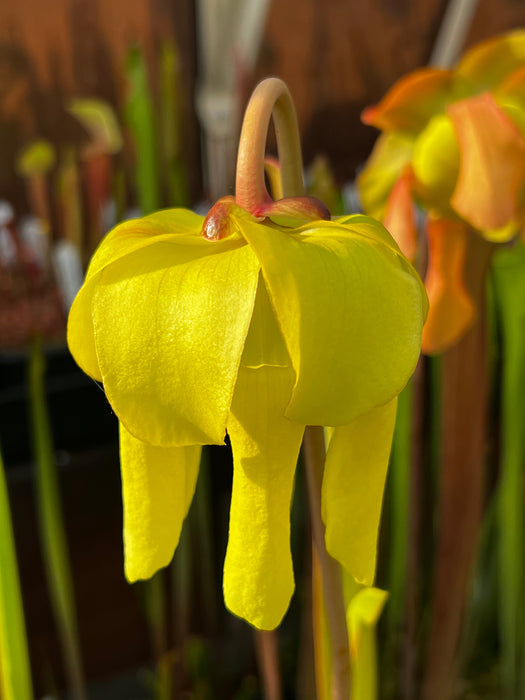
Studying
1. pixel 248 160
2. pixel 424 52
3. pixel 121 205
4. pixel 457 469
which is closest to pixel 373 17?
pixel 424 52

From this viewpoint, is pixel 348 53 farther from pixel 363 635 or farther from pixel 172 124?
pixel 363 635

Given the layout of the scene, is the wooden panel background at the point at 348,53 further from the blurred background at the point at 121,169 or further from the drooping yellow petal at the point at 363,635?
the drooping yellow petal at the point at 363,635

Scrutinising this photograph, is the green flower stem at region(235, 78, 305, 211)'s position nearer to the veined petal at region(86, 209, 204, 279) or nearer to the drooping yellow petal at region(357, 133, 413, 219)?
the veined petal at region(86, 209, 204, 279)

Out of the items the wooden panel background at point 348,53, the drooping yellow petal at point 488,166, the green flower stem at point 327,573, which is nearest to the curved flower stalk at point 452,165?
the drooping yellow petal at point 488,166

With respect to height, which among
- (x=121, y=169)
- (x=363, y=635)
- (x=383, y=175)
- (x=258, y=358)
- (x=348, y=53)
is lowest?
(x=363, y=635)

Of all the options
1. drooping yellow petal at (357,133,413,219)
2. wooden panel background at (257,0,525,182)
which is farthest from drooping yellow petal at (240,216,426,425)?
wooden panel background at (257,0,525,182)

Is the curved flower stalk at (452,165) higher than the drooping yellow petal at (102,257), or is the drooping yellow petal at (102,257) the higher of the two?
the curved flower stalk at (452,165)

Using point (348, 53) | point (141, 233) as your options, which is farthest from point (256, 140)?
point (348, 53)

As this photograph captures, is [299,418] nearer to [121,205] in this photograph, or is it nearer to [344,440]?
[344,440]
